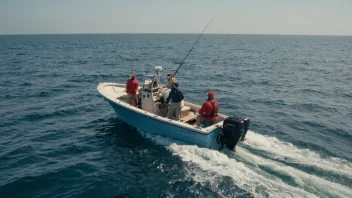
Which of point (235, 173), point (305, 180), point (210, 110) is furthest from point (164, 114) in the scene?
point (305, 180)

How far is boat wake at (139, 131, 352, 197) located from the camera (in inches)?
287

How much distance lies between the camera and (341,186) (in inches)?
288

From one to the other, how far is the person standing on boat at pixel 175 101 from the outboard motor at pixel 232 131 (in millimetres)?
2140

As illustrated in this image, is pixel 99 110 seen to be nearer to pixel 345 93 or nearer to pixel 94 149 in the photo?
pixel 94 149

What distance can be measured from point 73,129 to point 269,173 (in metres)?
9.20

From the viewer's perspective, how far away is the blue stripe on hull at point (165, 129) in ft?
31.7

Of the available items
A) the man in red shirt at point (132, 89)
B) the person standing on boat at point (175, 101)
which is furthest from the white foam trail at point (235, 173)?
the man in red shirt at point (132, 89)

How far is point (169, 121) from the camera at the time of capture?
34.0 feet

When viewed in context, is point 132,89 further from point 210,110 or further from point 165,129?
point 210,110

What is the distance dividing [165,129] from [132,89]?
2.64m

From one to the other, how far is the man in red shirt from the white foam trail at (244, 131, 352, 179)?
5.34 metres

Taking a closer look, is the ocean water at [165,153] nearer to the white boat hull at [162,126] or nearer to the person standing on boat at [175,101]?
the white boat hull at [162,126]

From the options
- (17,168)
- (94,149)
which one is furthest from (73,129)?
(17,168)

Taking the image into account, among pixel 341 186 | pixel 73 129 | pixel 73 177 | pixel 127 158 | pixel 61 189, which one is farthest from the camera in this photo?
pixel 73 129
